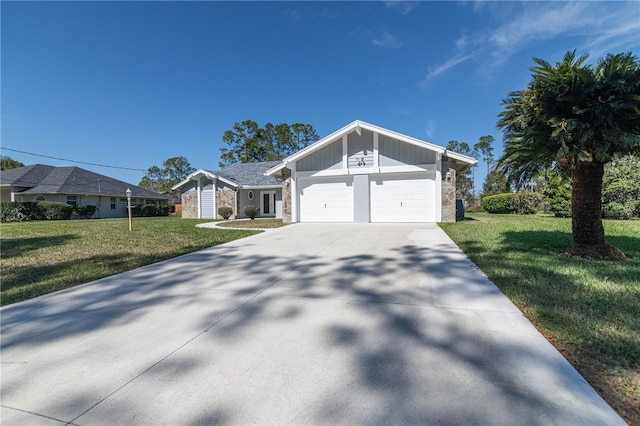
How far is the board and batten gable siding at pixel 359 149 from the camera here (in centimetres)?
1358

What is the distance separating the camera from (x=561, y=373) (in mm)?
1954

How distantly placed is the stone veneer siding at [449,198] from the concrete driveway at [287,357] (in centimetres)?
907

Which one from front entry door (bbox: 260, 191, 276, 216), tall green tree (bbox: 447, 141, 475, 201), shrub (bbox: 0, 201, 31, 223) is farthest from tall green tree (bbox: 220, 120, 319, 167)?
shrub (bbox: 0, 201, 31, 223)

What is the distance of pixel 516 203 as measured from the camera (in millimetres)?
20312

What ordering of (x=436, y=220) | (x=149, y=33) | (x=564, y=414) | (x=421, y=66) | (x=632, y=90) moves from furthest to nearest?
(x=421, y=66), (x=436, y=220), (x=149, y=33), (x=632, y=90), (x=564, y=414)

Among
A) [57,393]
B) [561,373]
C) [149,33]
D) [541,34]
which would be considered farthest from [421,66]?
[57,393]

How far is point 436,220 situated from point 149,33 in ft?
49.7

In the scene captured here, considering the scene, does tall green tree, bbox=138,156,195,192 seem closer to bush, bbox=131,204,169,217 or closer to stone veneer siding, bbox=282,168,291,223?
bush, bbox=131,204,169,217

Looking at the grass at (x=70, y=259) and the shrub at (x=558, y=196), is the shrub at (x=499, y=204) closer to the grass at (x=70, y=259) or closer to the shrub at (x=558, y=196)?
the shrub at (x=558, y=196)

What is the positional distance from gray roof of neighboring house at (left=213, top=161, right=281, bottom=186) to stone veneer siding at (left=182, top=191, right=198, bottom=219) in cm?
272

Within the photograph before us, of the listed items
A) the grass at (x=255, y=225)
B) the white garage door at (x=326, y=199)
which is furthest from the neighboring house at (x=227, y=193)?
the white garage door at (x=326, y=199)

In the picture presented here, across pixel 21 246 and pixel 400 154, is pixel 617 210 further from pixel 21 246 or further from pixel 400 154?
pixel 21 246

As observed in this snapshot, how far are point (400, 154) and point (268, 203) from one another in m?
11.9

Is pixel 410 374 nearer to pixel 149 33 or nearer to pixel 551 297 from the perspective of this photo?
pixel 551 297
